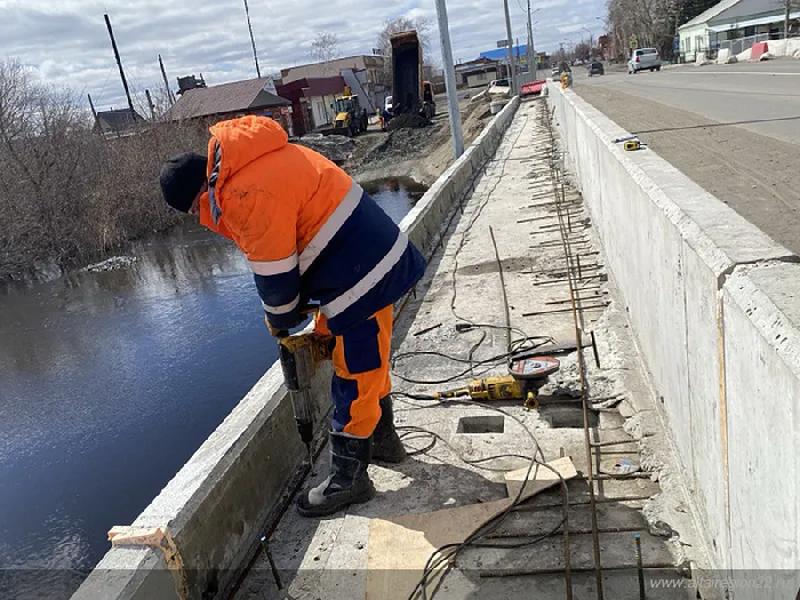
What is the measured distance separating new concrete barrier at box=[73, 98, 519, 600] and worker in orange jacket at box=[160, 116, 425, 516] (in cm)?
28

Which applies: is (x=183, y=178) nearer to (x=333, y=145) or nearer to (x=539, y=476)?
(x=539, y=476)

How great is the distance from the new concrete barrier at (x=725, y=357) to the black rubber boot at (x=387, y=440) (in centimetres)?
142

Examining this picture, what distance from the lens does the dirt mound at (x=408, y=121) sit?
42.0 metres

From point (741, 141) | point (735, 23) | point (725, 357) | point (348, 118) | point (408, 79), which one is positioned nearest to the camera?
point (725, 357)

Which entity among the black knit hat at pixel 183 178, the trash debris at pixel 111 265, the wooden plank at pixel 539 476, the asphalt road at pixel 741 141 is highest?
the black knit hat at pixel 183 178

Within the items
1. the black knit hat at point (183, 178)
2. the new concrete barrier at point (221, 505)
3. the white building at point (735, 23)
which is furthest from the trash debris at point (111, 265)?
the white building at point (735, 23)

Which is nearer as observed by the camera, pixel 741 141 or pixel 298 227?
pixel 298 227

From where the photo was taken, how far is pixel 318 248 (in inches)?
121

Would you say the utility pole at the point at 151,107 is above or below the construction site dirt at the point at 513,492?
above

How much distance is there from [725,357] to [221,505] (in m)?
2.20

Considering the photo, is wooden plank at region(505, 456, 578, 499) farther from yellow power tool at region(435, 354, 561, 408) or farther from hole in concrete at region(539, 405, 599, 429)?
yellow power tool at region(435, 354, 561, 408)

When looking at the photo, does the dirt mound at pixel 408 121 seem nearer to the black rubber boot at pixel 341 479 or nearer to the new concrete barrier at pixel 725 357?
the new concrete barrier at pixel 725 357

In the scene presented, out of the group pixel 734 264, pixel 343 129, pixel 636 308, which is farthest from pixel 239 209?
pixel 343 129

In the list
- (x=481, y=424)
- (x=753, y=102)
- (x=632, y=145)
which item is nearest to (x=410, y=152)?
(x=753, y=102)
